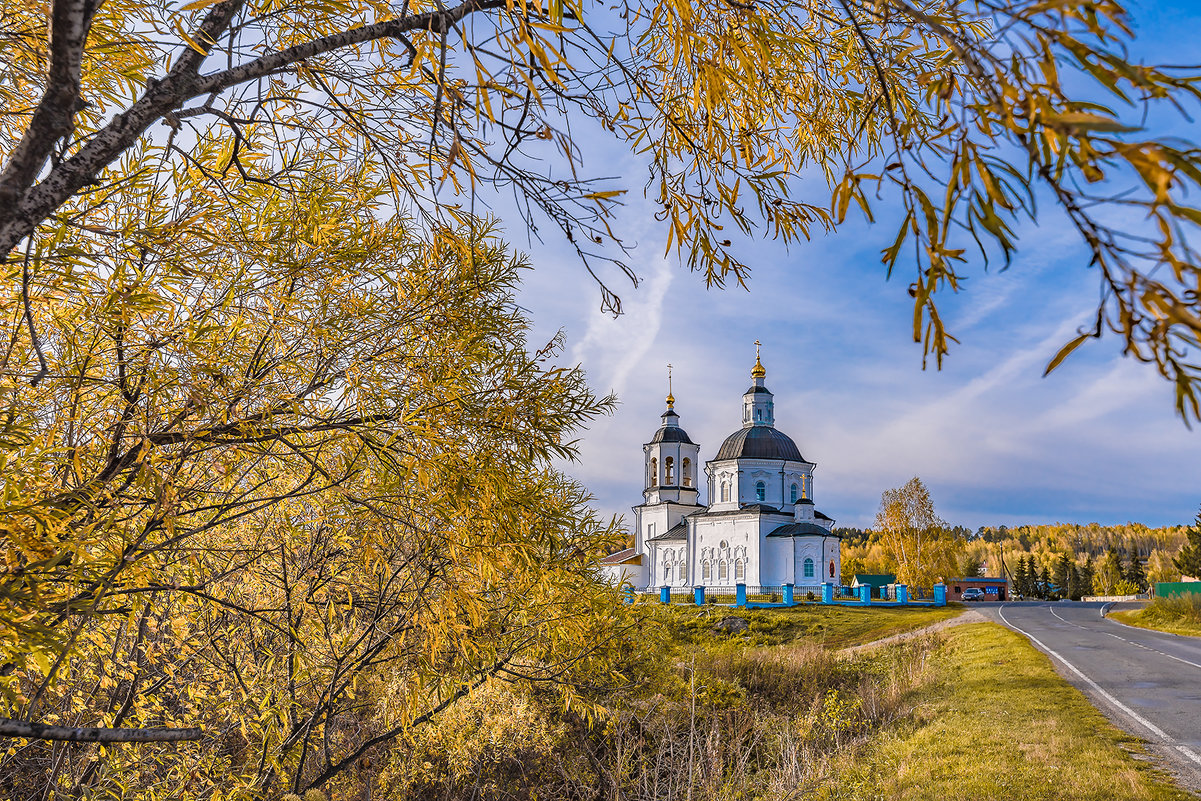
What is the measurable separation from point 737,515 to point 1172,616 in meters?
22.3

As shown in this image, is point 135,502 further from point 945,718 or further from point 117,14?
point 945,718

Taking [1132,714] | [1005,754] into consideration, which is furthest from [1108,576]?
[1005,754]

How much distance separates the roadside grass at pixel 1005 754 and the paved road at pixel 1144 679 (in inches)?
12.0

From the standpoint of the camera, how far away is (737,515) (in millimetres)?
43531

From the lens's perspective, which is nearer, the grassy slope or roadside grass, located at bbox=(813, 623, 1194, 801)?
roadside grass, located at bbox=(813, 623, 1194, 801)

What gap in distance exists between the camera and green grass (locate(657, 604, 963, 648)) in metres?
23.4

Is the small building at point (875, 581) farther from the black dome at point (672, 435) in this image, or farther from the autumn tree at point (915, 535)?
the black dome at point (672, 435)

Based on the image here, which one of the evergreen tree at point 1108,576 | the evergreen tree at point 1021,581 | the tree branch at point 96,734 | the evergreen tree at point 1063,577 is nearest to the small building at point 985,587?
the evergreen tree at point 1063,577

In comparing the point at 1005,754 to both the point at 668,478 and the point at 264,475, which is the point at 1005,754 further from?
the point at 668,478

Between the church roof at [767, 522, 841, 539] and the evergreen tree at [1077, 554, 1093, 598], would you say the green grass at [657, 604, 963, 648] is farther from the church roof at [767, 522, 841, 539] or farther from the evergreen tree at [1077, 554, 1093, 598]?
the evergreen tree at [1077, 554, 1093, 598]

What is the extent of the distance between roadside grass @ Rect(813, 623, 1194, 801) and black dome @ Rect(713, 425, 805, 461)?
33.0m

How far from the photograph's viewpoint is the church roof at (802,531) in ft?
137

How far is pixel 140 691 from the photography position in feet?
12.9

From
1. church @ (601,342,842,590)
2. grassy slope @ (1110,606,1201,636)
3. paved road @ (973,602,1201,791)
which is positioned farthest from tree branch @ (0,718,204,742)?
church @ (601,342,842,590)
